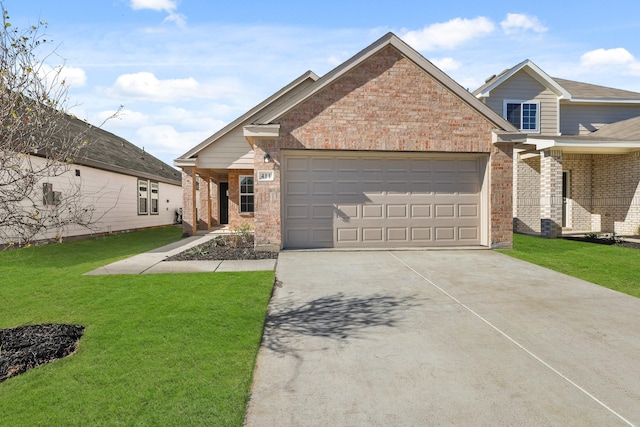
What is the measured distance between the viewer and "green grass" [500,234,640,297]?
24.5ft

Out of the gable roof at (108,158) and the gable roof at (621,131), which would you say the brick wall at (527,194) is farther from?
the gable roof at (108,158)

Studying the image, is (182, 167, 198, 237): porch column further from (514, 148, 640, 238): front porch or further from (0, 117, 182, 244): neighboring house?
(514, 148, 640, 238): front porch

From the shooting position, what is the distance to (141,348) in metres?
4.04

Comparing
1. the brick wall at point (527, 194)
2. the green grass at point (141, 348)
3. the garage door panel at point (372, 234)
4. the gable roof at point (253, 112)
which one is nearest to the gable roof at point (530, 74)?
the brick wall at point (527, 194)

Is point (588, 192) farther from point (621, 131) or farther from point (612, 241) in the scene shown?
point (612, 241)

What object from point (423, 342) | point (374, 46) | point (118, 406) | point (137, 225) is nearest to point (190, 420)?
point (118, 406)

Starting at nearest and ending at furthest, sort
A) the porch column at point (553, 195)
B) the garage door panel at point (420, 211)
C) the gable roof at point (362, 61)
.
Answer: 1. the gable roof at point (362, 61)
2. the garage door panel at point (420, 211)
3. the porch column at point (553, 195)

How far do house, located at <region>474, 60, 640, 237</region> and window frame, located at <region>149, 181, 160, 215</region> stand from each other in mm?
18497

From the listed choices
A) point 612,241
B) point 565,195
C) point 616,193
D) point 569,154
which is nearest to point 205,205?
point 565,195

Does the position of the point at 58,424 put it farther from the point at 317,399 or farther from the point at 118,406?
the point at 317,399

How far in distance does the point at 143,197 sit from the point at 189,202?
6316 mm

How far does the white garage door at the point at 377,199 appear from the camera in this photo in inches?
427

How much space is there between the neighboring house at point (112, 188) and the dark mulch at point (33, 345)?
823 centimetres

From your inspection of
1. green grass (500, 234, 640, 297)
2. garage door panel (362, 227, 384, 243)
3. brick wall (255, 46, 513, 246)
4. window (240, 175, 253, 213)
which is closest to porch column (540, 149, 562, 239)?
green grass (500, 234, 640, 297)
